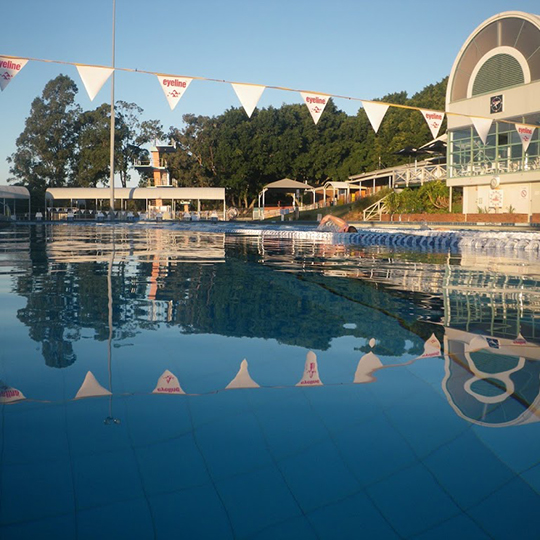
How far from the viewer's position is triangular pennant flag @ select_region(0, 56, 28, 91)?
1001cm

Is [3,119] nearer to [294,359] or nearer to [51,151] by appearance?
[51,151]

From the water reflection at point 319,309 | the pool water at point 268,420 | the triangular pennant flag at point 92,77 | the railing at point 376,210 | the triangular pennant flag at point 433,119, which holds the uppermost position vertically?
the triangular pennant flag at point 92,77

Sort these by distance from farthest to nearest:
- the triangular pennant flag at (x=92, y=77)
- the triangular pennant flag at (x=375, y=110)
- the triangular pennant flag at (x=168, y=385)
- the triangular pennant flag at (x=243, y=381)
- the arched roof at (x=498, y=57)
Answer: the arched roof at (x=498, y=57), the triangular pennant flag at (x=375, y=110), the triangular pennant flag at (x=92, y=77), the triangular pennant flag at (x=243, y=381), the triangular pennant flag at (x=168, y=385)

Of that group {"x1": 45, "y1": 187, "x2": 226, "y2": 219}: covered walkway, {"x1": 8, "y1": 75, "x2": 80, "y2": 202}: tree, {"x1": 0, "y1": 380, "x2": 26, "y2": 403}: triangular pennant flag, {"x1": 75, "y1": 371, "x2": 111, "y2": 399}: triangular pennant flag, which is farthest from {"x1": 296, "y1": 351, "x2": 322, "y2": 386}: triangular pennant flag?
{"x1": 8, "y1": 75, "x2": 80, "y2": 202}: tree

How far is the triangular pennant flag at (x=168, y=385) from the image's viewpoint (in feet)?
8.98

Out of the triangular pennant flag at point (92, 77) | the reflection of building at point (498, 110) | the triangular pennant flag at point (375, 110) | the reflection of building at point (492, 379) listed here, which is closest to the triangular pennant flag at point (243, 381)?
the reflection of building at point (492, 379)

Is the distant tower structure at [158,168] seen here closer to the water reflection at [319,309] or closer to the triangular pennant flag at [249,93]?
the triangular pennant flag at [249,93]

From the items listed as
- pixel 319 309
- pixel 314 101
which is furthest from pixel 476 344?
pixel 314 101

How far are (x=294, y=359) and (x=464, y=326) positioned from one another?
1.74 metres

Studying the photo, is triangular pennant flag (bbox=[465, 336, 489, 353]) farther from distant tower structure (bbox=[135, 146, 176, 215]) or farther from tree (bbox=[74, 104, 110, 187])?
tree (bbox=[74, 104, 110, 187])

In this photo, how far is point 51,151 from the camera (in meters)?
55.9

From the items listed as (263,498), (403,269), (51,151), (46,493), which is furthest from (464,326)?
(51,151)

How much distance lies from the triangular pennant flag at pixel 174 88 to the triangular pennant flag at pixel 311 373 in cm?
894

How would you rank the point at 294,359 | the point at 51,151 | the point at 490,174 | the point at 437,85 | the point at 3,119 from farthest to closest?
1. the point at 51,151
2. the point at 437,85
3. the point at 3,119
4. the point at 490,174
5. the point at 294,359
